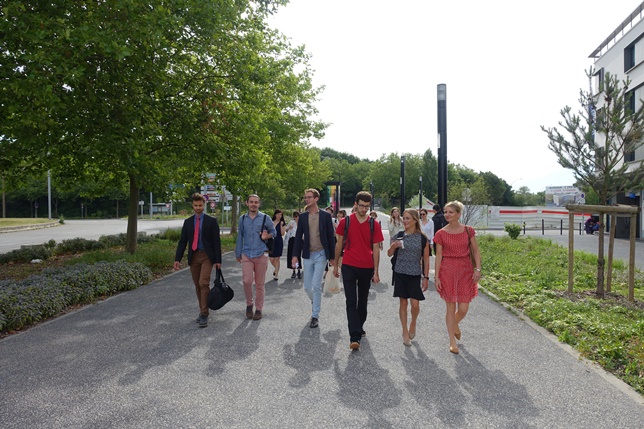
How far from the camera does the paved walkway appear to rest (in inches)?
137

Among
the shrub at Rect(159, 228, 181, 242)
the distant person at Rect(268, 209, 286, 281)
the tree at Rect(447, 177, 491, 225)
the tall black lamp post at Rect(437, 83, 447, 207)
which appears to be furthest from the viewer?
the tree at Rect(447, 177, 491, 225)

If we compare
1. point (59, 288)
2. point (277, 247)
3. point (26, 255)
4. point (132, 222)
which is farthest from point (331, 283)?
point (26, 255)

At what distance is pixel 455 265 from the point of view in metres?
5.36

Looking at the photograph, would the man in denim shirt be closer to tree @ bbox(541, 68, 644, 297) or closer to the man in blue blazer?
the man in blue blazer

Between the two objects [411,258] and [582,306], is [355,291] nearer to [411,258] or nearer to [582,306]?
[411,258]

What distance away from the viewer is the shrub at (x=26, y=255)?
13453 mm

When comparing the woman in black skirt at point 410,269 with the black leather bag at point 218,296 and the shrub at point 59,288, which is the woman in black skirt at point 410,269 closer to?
the black leather bag at point 218,296

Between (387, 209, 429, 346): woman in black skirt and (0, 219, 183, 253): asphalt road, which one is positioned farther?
(0, 219, 183, 253): asphalt road

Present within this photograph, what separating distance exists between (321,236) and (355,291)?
0.99 meters

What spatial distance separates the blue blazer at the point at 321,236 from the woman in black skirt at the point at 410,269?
35.3 inches

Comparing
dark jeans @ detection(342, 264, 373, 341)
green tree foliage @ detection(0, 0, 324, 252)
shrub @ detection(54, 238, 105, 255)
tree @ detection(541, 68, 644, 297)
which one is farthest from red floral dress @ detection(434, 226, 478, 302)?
shrub @ detection(54, 238, 105, 255)

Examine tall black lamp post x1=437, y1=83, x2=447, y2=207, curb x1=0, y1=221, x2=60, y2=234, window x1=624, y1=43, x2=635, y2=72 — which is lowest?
curb x1=0, y1=221, x2=60, y2=234

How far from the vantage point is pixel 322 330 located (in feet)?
20.0

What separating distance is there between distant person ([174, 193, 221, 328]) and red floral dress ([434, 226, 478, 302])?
294cm
